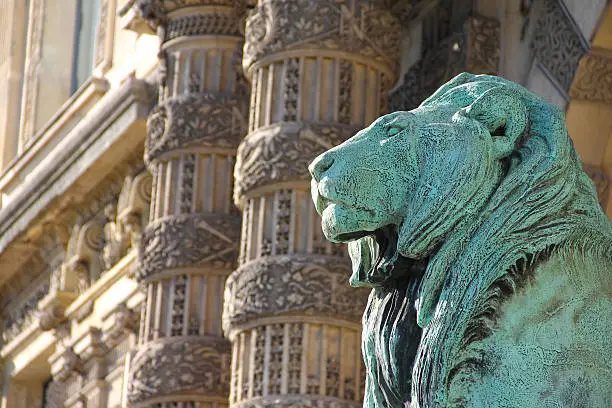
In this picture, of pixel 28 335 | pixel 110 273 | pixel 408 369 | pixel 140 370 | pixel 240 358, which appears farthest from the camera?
pixel 28 335

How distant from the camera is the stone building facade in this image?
8.33 m

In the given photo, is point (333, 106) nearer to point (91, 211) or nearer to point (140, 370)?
point (140, 370)

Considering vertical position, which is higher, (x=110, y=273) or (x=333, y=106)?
(x=110, y=273)

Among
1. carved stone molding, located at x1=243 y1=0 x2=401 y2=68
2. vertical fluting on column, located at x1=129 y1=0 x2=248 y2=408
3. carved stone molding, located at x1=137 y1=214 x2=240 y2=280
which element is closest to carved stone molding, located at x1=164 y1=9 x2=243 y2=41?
vertical fluting on column, located at x1=129 y1=0 x2=248 y2=408

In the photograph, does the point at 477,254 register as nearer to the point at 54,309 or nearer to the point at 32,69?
the point at 54,309

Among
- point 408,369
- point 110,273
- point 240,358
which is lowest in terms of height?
point 408,369

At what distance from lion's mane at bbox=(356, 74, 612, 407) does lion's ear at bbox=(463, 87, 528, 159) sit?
0.04ft

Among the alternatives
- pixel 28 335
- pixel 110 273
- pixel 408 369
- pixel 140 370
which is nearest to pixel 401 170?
pixel 408 369

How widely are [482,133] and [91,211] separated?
35.9ft

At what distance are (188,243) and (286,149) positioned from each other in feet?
4.14

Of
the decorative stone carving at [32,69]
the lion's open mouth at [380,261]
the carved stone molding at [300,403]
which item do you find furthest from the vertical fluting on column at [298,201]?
the decorative stone carving at [32,69]

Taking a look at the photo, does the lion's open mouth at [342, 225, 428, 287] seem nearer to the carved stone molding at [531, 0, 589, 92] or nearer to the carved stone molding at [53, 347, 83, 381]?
the carved stone molding at [531, 0, 589, 92]

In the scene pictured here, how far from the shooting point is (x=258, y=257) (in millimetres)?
8453

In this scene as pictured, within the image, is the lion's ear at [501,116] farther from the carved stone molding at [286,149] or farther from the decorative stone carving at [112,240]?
the decorative stone carving at [112,240]
